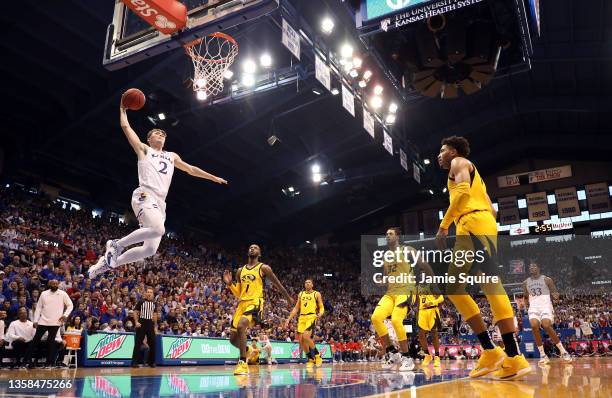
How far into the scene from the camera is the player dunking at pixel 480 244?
4.68 metres

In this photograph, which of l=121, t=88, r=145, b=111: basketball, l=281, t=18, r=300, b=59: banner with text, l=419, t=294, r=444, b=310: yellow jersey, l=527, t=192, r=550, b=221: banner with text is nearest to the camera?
l=121, t=88, r=145, b=111: basketball

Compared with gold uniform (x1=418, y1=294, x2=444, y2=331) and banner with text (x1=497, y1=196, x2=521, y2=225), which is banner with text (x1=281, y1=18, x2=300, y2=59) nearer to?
gold uniform (x1=418, y1=294, x2=444, y2=331)

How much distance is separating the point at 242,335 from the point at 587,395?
537cm

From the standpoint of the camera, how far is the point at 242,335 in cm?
783

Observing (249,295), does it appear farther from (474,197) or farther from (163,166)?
(474,197)

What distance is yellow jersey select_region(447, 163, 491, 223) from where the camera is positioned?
4871mm

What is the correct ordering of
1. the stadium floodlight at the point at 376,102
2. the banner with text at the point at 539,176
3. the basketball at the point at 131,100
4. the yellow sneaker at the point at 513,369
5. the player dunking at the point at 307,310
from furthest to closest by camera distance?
the banner with text at the point at 539,176
the stadium floodlight at the point at 376,102
the player dunking at the point at 307,310
the basketball at the point at 131,100
the yellow sneaker at the point at 513,369

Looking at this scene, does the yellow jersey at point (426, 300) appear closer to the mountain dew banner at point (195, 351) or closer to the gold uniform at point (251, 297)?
the gold uniform at point (251, 297)

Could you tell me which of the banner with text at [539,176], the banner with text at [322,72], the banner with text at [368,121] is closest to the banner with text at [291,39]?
the banner with text at [322,72]

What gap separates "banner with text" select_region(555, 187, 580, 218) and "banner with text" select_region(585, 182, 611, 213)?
79 cm

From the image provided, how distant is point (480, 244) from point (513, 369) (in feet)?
3.87

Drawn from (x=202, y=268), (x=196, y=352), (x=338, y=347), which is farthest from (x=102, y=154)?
(x=338, y=347)

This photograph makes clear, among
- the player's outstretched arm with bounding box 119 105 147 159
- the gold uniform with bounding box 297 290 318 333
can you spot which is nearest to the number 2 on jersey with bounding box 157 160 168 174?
the player's outstretched arm with bounding box 119 105 147 159

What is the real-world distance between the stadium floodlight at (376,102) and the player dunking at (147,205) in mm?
13163
